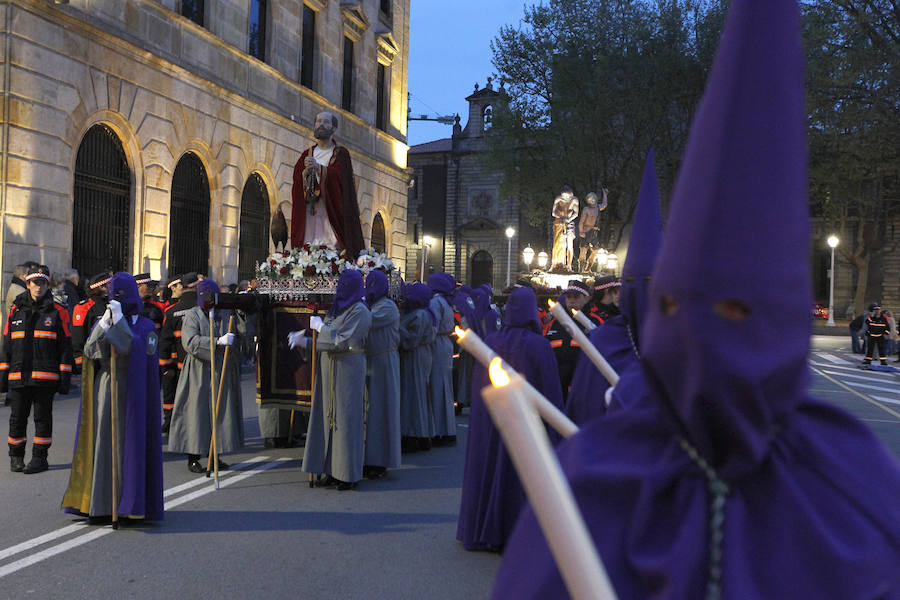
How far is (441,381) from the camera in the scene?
10.8 meters

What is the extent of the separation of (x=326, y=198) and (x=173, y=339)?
109 inches

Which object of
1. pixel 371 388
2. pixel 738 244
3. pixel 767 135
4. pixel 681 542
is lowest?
pixel 371 388

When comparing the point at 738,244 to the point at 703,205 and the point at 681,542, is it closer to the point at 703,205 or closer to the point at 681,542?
the point at 703,205

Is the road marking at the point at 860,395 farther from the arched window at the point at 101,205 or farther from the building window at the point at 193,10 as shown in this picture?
the building window at the point at 193,10

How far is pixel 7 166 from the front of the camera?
43.8 ft

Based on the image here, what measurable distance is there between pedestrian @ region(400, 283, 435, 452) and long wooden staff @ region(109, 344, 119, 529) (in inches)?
168

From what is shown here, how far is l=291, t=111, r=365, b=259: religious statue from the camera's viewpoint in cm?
970

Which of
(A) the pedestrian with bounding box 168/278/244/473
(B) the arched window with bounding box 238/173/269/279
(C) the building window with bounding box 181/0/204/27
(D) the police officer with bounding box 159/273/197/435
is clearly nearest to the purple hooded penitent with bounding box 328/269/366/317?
(A) the pedestrian with bounding box 168/278/244/473

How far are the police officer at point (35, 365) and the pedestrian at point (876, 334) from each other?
68.7 feet

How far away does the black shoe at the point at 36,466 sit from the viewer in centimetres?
793

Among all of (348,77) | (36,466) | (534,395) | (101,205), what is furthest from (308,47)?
(534,395)

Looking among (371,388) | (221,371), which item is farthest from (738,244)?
(221,371)

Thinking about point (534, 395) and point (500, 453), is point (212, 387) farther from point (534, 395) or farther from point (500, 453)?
point (534, 395)

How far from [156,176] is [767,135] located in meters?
17.2
